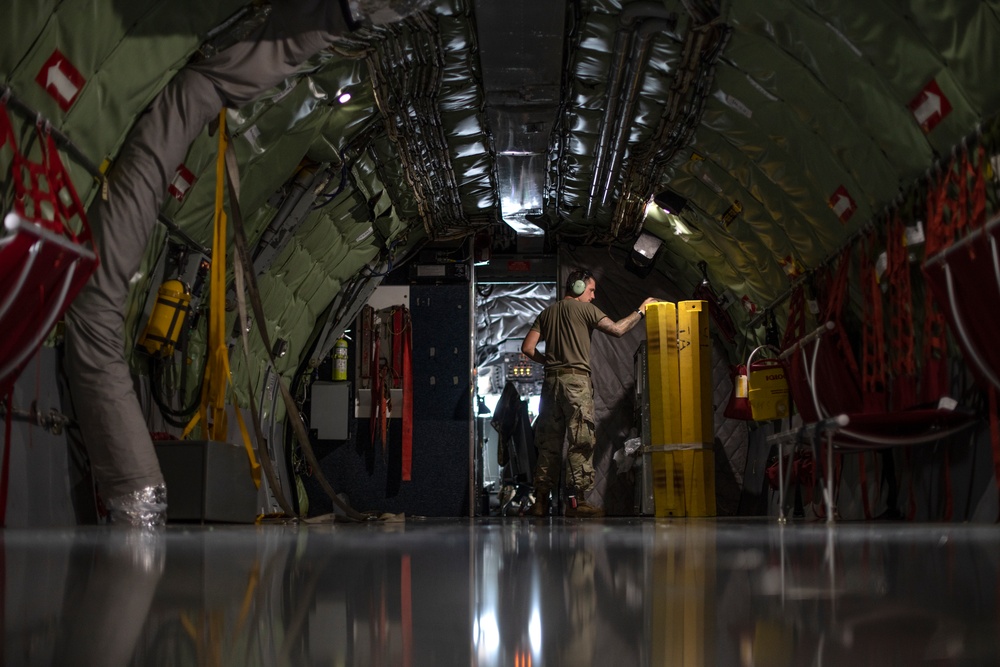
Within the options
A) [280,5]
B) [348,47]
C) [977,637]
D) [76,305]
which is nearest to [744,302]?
[348,47]

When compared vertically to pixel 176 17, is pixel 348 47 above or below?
above

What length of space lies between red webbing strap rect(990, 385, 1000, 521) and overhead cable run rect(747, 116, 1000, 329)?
3.93ft

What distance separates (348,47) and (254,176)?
3.65ft

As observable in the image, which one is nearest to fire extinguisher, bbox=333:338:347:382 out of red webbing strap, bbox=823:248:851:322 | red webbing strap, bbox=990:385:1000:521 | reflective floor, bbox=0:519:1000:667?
red webbing strap, bbox=823:248:851:322

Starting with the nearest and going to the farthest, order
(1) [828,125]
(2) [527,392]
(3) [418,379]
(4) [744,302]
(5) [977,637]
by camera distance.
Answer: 1. (5) [977,637]
2. (1) [828,125]
3. (4) [744,302]
4. (3) [418,379]
5. (2) [527,392]

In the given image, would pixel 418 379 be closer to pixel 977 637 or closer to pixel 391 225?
pixel 391 225

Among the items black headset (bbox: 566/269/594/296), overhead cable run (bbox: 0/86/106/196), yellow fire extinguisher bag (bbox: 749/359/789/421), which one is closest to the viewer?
overhead cable run (bbox: 0/86/106/196)

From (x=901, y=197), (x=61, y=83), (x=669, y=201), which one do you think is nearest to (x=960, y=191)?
(x=901, y=197)

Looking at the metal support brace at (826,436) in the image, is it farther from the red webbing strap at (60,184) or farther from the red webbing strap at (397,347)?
the red webbing strap at (397,347)

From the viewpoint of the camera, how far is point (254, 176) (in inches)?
245

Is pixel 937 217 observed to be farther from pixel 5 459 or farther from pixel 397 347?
pixel 397 347

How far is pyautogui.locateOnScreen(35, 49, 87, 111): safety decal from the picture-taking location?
393 centimetres

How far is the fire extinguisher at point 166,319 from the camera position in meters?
5.64

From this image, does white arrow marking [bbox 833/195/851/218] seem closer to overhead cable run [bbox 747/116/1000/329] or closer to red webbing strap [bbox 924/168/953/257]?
overhead cable run [bbox 747/116/1000/329]
